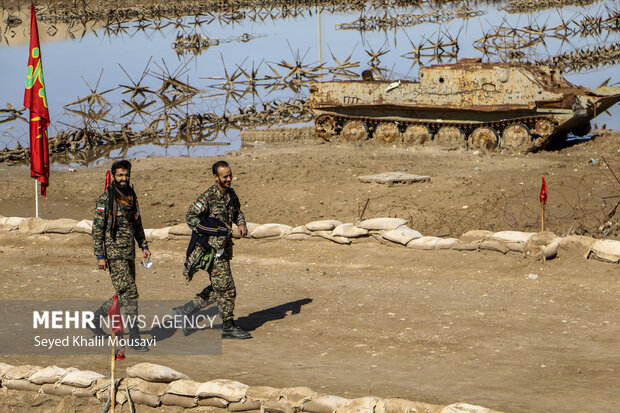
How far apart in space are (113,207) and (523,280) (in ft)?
18.0

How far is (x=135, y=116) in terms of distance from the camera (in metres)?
32.7

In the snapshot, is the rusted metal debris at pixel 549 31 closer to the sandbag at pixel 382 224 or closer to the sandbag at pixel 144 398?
the sandbag at pixel 382 224

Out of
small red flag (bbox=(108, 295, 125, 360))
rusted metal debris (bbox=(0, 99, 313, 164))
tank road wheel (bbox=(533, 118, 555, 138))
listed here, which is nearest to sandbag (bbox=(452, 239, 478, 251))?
small red flag (bbox=(108, 295, 125, 360))

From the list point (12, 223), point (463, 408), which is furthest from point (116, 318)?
→ point (12, 223)

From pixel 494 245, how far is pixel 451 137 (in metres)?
13.5

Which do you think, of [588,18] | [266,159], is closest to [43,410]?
[266,159]

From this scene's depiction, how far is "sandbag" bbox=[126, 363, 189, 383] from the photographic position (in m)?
7.92

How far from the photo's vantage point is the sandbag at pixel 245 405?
752 centimetres

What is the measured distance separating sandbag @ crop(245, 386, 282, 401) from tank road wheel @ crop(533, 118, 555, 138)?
18.0 m

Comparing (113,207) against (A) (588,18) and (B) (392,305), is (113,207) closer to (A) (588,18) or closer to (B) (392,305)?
(B) (392,305)

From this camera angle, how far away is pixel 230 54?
49.4 metres

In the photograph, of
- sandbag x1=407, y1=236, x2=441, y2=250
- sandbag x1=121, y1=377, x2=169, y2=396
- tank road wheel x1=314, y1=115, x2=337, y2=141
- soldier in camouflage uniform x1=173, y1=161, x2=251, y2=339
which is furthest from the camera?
tank road wheel x1=314, y1=115, x2=337, y2=141

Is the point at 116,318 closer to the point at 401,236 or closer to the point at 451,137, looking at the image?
the point at 401,236

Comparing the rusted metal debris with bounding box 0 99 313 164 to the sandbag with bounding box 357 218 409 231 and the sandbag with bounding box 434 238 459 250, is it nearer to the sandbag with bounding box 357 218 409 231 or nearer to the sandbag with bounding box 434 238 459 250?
the sandbag with bounding box 357 218 409 231
